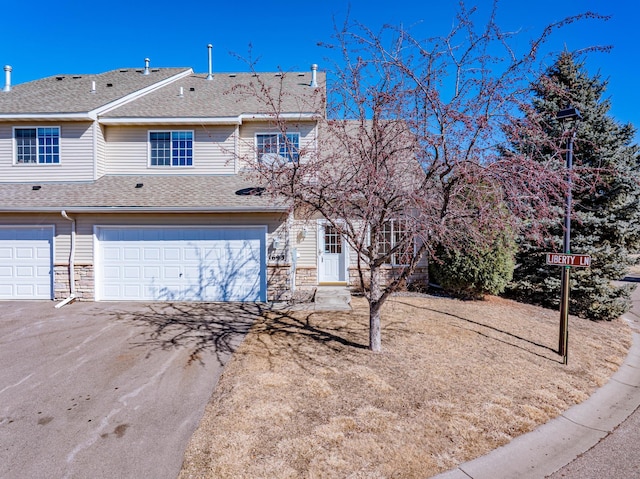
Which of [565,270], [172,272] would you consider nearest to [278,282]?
[172,272]

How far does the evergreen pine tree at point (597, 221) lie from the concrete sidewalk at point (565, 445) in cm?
525

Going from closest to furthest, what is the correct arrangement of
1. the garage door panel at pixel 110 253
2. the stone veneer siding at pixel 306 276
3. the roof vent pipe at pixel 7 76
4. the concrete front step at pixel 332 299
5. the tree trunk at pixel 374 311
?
the tree trunk at pixel 374 311, the concrete front step at pixel 332 299, the garage door panel at pixel 110 253, the stone veneer siding at pixel 306 276, the roof vent pipe at pixel 7 76

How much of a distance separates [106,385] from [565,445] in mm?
5930

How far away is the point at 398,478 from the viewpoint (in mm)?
3193

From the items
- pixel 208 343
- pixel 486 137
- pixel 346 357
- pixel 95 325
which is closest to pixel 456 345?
pixel 346 357

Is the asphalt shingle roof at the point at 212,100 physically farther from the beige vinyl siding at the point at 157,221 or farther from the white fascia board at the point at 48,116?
the beige vinyl siding at the point at 157,221

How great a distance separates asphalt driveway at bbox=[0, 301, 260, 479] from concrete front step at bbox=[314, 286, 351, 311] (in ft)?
6.39

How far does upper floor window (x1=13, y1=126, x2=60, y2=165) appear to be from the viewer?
35.1 feet

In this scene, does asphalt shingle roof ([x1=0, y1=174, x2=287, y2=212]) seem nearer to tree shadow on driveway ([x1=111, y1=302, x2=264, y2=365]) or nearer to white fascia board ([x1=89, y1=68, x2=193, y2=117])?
white fascia board ([x1=89, y1=68, x2=193, y2=117])

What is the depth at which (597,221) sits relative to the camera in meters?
9.66

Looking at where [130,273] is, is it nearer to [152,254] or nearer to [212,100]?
[152,254]

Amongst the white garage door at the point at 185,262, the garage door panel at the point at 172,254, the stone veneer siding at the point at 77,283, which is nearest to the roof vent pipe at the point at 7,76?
the white garage door at the point at 185,262

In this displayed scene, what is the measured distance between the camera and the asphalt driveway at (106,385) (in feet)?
11.5

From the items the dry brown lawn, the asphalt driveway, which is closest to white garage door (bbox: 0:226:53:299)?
the asphalt driveway
